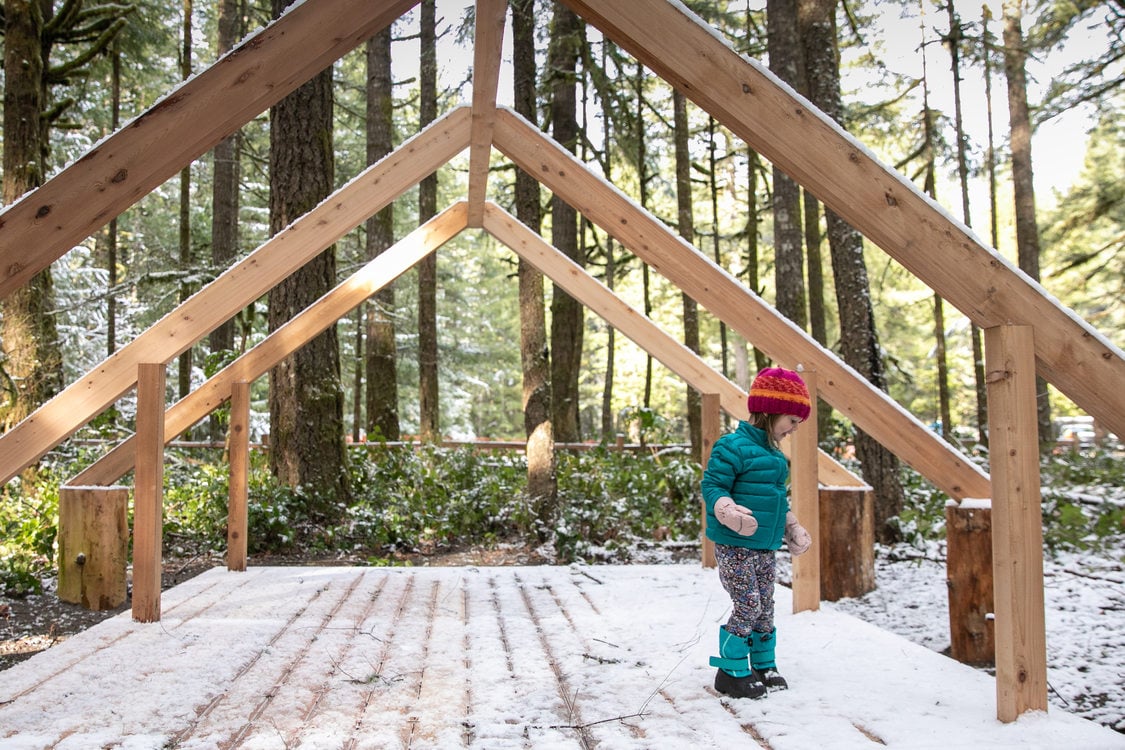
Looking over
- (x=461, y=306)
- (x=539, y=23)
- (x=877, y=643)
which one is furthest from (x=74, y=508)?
(x=461, y=306)

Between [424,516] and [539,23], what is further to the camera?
[539,23]

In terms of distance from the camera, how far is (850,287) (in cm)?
750

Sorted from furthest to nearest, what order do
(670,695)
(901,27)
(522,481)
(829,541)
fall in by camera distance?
(901,27) < (522,481) < (829,541) < (670,695)

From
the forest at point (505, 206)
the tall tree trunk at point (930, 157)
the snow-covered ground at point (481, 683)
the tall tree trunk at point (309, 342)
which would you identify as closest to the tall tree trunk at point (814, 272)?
the forest at point (505, 206)

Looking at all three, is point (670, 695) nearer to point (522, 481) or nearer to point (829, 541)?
point (829, 541)

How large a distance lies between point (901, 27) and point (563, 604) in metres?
13.9

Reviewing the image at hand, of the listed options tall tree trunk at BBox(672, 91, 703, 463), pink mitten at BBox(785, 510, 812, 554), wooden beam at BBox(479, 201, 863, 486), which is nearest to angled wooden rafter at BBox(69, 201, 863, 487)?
wooden beam at BBox(479, 201, 863, 486)

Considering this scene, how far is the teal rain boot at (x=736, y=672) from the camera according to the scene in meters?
3.27

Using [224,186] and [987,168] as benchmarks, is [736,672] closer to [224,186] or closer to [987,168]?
[224,186]

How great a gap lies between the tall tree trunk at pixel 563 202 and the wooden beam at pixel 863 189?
285 inches

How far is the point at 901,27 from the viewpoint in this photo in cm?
1500

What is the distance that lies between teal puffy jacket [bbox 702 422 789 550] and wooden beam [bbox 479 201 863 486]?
230cm

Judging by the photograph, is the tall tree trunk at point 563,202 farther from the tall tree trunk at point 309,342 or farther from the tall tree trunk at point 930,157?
the tall tree trunk at point 930,157

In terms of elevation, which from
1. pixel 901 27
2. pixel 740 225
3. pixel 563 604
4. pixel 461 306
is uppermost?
pixel 901 27
